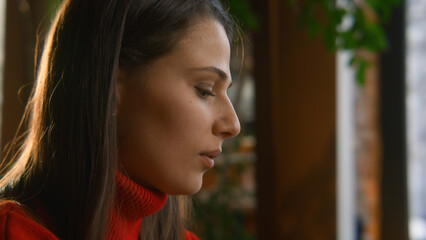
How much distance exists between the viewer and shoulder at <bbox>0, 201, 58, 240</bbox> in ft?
2.22

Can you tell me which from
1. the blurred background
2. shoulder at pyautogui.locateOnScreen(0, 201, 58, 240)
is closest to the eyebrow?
shoulder at pyautogui.locateOnScreen(0, 201, 58, 240)

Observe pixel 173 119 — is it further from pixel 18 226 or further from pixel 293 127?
pixel 293 127

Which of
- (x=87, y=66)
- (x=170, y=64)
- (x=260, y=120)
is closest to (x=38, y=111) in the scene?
(x=87, y=66)

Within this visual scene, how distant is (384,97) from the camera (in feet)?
8.06

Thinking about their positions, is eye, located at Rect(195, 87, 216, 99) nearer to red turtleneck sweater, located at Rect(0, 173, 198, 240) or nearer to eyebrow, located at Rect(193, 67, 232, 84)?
eyebrow, located at Rect(193, 67, 232, 84)

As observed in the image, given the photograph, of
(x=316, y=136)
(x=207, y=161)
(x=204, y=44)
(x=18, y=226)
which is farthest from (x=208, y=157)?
(x=316, y=136)

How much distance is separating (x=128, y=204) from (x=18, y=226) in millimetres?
206

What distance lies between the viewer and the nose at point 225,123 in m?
0.85

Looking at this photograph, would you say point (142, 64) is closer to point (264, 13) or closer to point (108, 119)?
point (108, 119)

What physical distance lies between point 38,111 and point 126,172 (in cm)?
23

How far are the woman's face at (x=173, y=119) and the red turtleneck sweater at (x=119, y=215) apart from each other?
3 cm

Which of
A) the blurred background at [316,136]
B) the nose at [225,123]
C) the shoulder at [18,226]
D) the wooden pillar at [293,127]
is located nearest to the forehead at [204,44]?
the nose at [225,123]

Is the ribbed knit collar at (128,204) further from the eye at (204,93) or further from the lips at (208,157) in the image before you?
the eye at (204,93)

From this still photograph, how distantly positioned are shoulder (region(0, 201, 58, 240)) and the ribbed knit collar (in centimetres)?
14
